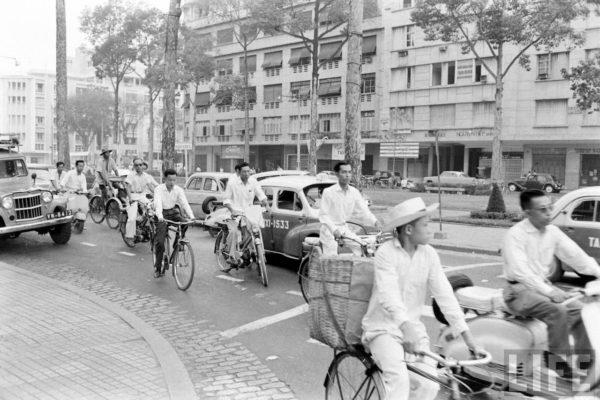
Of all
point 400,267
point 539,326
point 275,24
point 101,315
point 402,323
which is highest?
point 275,24

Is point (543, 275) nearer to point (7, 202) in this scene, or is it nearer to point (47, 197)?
point (7, 202)

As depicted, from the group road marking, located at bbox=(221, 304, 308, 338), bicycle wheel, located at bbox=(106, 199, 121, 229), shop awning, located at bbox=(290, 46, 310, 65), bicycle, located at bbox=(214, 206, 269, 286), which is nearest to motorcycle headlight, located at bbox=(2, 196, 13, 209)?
bicycle wheel, located at bbox=(106, 199, 121, 229)

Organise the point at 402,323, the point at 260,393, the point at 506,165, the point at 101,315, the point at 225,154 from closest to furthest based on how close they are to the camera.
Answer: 1. the point at 402,323
2. the point at 260,393
3. the point at 101,315
4. the point at 506,165
5. the point at 225,154

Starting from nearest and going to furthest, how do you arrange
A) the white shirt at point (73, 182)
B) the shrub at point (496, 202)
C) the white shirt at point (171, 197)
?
the white shirt at point (171, 197) < the white shirt at point (73, 182) < the shrub at point (496, 202)

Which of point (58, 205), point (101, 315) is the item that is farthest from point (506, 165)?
point (101, 315)

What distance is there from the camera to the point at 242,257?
30.5ft

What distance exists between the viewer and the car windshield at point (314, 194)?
9961mm

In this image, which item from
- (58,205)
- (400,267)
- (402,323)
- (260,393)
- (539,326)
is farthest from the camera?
(58,205)

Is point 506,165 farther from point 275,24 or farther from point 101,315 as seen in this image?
point 101,315

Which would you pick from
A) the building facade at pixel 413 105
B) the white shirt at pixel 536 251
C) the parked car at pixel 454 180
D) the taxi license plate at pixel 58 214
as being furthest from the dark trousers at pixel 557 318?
the parked car at pixel 454 180

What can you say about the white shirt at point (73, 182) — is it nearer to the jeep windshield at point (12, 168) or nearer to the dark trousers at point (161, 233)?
the jeep windshield at point (12, 168)

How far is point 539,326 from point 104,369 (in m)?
3.67

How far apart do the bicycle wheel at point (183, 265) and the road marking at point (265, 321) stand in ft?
6.07

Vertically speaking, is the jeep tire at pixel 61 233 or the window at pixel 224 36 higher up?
the window at pixel 224 36
